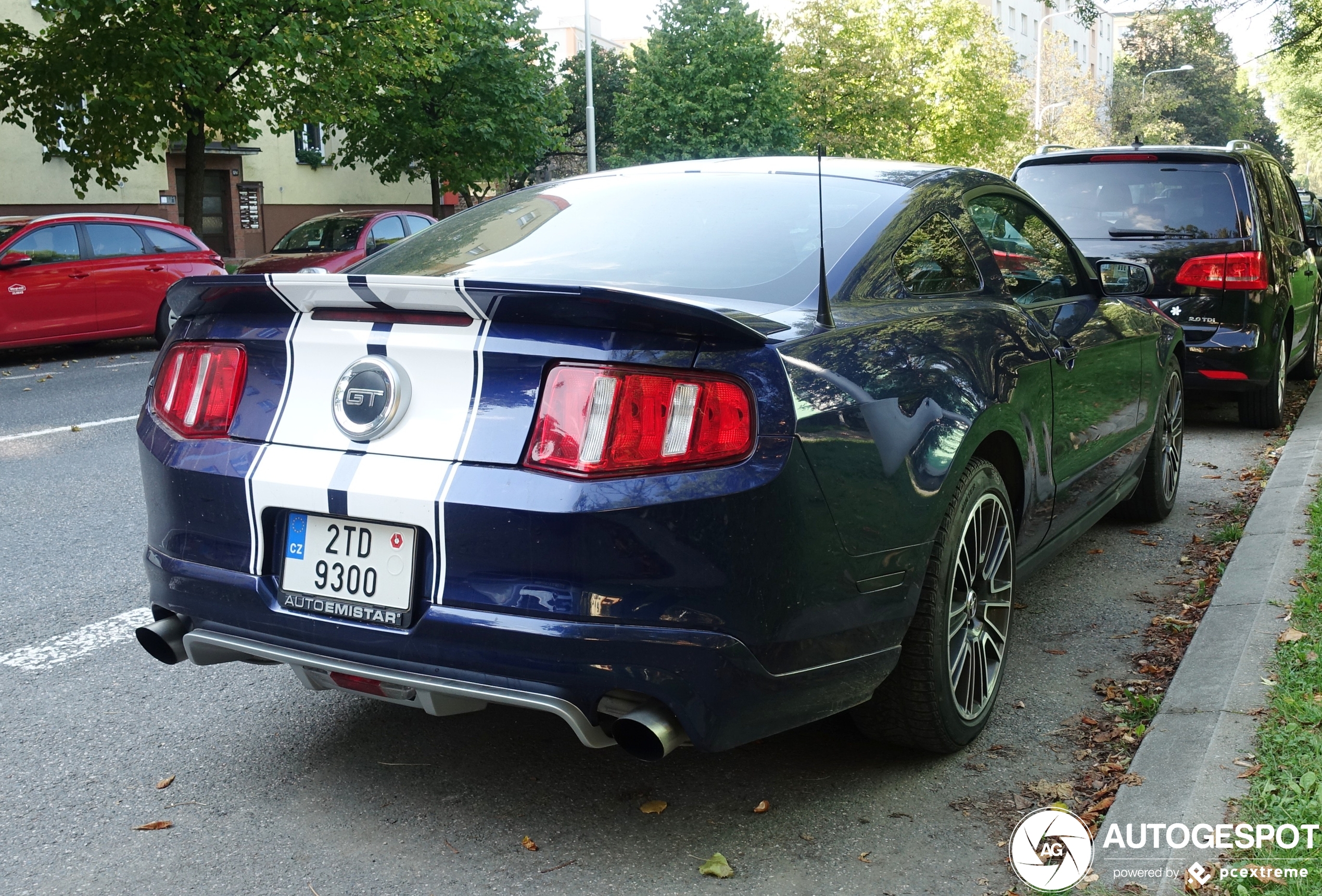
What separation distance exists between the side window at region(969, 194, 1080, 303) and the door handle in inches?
7.3

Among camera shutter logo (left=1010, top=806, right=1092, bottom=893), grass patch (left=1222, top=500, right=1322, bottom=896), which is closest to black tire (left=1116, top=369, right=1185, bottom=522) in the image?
grass patch (left=1222, top=500, right=1322, bottom=896)

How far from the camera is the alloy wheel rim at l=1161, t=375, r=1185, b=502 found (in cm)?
584

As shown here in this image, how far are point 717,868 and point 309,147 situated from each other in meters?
34.5

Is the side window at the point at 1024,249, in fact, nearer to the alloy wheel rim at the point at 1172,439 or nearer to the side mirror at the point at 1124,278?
the side mirror at the point at 1124,278

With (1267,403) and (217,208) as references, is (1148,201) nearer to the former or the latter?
(1267,403)

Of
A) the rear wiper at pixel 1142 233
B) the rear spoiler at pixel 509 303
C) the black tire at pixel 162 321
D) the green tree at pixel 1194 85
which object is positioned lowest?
the black tire at pixel 162 321

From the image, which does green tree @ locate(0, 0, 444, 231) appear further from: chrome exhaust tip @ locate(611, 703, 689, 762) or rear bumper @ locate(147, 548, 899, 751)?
chrome exhaust tip @ locate(611, 703, 689, 762)

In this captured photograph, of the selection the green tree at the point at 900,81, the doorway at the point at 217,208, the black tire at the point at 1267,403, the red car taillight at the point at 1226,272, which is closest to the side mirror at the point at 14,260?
the red car taillight at the point at 1226,272

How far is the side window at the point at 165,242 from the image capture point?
14961 mm

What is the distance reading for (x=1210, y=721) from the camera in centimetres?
331

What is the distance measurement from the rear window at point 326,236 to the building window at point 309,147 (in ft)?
54.1

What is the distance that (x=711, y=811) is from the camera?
3104 millimetres

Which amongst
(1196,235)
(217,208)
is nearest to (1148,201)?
(1196,235)

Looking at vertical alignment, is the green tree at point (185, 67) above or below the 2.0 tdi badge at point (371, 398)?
above
